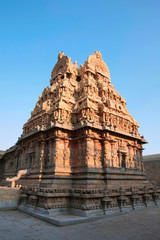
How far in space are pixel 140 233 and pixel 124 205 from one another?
6.04 meters

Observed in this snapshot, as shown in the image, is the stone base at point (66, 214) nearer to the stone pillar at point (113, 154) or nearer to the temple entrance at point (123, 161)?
the stone pillar at point (113, 154)

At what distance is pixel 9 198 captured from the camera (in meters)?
15.2

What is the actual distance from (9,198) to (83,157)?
785cm

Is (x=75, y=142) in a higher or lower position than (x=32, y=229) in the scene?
higher

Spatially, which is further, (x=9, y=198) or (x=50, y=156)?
(x=50, y=156)

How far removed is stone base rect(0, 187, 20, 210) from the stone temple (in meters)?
0.73

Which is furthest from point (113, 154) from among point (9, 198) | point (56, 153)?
point (9, 198)

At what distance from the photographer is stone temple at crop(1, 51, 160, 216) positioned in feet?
A: 42.4

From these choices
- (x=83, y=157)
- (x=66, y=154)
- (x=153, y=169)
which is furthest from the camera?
(x=153, y=169)

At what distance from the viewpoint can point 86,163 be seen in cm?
1548

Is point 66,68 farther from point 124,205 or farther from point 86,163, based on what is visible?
point 124,205

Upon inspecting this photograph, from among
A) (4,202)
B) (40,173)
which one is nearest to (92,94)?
(40,173)

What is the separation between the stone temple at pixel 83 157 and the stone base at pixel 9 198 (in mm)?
735

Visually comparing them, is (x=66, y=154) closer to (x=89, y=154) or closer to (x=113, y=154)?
(x=89, y=154)
